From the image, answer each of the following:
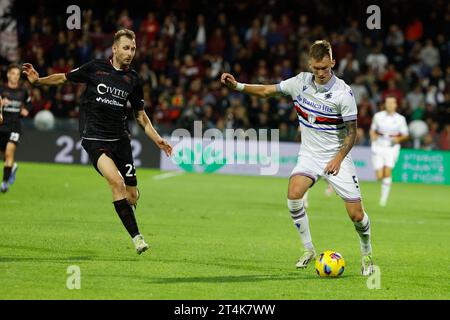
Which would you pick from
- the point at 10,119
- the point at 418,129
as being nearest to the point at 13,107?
the point at 10,119

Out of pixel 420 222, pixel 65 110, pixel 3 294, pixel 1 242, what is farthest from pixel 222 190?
pixel 3 294

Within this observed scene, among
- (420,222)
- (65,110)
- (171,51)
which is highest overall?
(171,51)

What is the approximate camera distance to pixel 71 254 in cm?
1107

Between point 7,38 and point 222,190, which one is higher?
point 7,38

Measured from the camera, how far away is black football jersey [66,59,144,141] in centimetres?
1077

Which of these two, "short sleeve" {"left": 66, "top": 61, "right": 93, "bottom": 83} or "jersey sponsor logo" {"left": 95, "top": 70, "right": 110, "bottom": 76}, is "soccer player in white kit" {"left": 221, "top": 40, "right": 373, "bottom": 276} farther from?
"short sleeve" {"left": 66, "top": 61, "right": 93, "bottom": 83}

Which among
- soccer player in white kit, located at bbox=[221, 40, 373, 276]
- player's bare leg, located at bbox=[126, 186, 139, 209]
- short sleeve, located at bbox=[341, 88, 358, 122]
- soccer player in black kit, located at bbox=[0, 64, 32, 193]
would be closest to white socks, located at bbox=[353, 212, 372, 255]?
soccer player in white kit, located at bbox=[221, 40, 373, 276]

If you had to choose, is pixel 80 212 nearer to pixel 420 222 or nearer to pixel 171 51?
pixel 420 222

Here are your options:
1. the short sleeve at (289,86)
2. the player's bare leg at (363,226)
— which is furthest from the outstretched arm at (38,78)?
the player's bare leg at (363,226)

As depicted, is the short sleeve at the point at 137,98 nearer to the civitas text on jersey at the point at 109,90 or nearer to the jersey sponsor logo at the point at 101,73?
the civitas text on jersey at the point at 109,90

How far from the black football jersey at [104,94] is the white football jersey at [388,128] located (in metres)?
10.3

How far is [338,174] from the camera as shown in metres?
10.2
